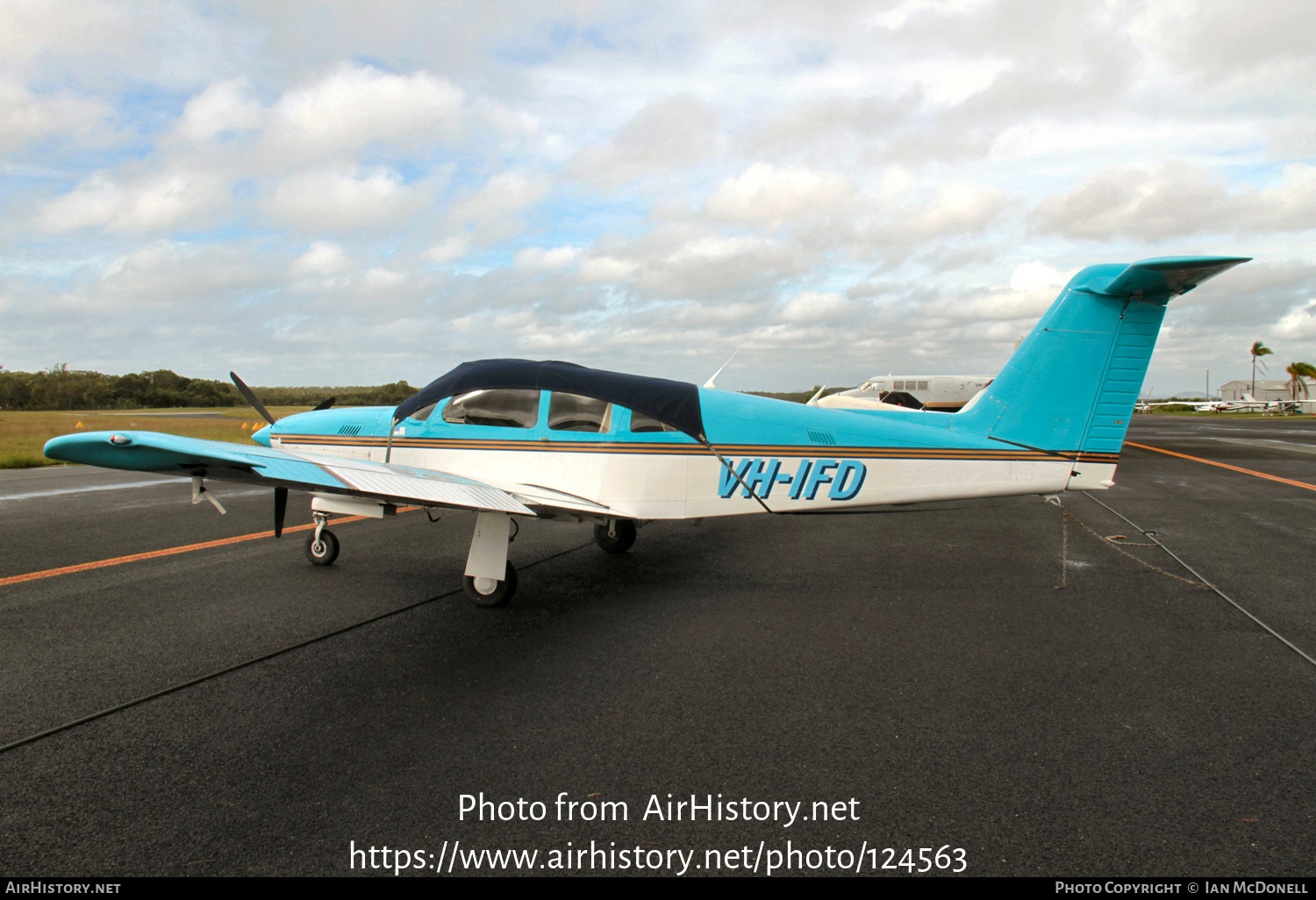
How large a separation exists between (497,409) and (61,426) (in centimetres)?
2494

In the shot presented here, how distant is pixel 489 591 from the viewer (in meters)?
4.99

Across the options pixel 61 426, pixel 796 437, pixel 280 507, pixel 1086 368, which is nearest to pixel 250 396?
pixel 280 507

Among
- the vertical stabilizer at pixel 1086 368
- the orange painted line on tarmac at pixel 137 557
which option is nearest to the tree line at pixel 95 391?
the orange painted line on tarmac at pixel 137 557

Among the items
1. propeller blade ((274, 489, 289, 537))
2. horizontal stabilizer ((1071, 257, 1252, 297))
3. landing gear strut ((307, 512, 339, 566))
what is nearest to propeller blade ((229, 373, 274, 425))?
landing gear strut ((307, 512, 339, 566))

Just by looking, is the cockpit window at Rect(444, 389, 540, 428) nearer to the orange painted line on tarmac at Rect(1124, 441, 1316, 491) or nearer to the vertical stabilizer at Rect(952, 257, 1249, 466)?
the vertical stabilizer at Rect(952, 257, 1249, 466)

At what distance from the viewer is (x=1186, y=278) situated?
4.86 metres

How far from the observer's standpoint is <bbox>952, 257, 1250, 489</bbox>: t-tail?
17.2 feet

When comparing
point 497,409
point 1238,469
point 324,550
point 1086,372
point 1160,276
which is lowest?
point 324,550

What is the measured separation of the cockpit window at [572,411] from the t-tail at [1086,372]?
3.54m

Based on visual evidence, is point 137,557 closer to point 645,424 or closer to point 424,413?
point 424,413

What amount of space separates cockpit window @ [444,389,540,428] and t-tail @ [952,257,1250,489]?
412 cm

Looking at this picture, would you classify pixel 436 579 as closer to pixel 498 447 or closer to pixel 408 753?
pixel 498 447
